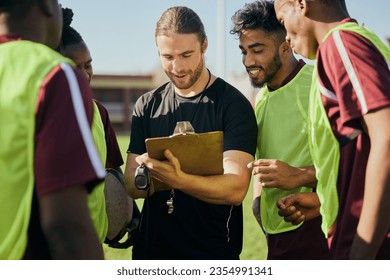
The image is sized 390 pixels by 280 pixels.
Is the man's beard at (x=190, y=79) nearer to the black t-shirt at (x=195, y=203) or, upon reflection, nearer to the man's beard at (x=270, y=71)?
the black t-shirt at (x=195, y=203)

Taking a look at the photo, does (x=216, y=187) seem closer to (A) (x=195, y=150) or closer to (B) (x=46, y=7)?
(A) (x=195, y=150)

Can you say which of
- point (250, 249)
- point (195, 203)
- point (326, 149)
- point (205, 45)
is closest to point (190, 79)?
point (205, 45)

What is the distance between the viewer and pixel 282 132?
327 cm

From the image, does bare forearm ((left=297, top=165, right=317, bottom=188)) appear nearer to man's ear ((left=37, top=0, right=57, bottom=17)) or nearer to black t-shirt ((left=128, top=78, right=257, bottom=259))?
black t-shirt ((left=128, top=78, right=257, bottom=259))

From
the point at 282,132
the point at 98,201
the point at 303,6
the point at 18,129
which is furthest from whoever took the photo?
the point at 282,132

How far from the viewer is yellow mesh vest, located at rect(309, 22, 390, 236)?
210 centimetres

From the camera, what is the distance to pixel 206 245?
326 centimetres

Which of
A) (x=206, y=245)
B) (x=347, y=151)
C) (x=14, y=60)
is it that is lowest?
(x=206, y=245)

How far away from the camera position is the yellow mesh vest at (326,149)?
2104mm

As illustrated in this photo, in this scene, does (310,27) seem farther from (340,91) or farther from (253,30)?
(253,30)

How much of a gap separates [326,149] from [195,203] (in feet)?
4.15
